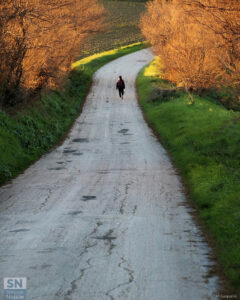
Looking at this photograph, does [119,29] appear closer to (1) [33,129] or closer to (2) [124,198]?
(1) [33,129]

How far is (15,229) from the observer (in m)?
8.92

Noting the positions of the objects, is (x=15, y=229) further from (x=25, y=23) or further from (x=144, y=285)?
(x=25, y=23)

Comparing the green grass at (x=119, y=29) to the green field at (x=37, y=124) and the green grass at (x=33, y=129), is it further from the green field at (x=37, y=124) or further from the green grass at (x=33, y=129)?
the green grass at (x=33, y=129)

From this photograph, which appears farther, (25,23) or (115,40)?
(115,40)

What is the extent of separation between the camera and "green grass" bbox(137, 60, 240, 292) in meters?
8.19

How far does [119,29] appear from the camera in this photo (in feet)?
295

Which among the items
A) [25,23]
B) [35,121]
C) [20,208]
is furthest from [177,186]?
[25,23]

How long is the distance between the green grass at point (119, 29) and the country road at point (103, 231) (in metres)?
45.8

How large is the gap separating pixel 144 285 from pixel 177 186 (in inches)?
257

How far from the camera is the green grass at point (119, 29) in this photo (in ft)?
240

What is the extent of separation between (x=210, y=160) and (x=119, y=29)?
79018 millimetres

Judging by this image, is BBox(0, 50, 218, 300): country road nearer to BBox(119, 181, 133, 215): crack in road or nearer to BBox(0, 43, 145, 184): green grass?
BBox(119, 181, 133, 215): crack in road

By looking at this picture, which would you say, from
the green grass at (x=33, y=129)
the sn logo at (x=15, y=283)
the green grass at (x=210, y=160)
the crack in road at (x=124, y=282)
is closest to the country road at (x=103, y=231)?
the crack in road at (x=124, y=282)

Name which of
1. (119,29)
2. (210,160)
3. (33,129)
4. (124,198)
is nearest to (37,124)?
(33,129)
